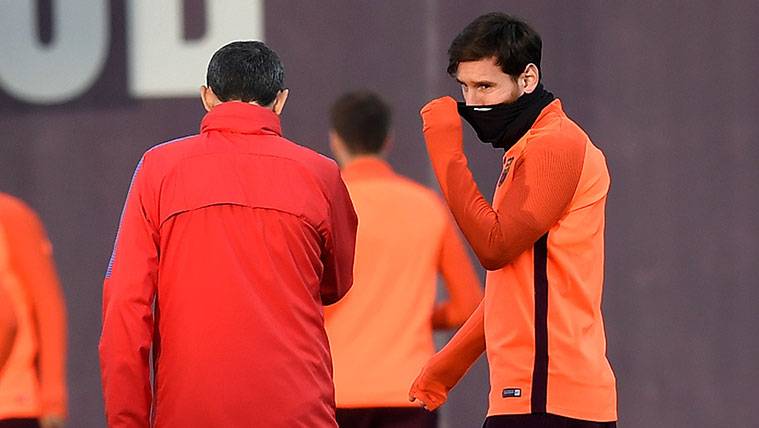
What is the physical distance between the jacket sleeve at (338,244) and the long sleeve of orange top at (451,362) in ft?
1.07

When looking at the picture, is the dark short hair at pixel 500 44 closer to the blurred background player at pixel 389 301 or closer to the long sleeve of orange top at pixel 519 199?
the long sleeve of orange top at pixel 519 199

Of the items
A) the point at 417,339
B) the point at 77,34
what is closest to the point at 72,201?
the point at 77,34

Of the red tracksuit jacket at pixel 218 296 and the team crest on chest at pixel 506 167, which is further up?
the team crest on chest at pixel 506 167

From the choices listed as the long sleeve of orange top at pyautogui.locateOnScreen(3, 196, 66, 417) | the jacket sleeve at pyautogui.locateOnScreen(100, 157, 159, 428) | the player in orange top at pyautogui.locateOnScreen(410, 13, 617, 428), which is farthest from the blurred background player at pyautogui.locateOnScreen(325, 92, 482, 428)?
the jacket sleeve at pyautogui.locateOnScreen(100, 157, 159, 428)

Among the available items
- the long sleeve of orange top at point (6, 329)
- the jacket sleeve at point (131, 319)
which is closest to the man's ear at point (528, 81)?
the jacket sleeve at point (131, 319)

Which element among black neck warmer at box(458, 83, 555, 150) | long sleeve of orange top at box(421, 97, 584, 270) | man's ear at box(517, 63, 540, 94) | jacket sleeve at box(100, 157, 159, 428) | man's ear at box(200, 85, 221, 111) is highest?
man's ear at box(517, 63, 540, 94)

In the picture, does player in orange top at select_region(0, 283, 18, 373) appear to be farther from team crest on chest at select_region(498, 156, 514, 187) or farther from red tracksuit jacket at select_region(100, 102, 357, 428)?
team crest on chest at select_region(498, 156, 514, 187)

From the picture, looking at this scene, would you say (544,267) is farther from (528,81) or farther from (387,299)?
(387,299)

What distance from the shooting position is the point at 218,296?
310cm

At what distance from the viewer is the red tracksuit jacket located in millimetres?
3092

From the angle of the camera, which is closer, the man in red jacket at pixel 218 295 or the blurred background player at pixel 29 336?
the man in red jacket at pixel 218 295

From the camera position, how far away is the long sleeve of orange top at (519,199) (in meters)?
3.19

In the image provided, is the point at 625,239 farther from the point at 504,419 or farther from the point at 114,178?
the point at 504,419

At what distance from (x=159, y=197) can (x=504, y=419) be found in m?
0.83
